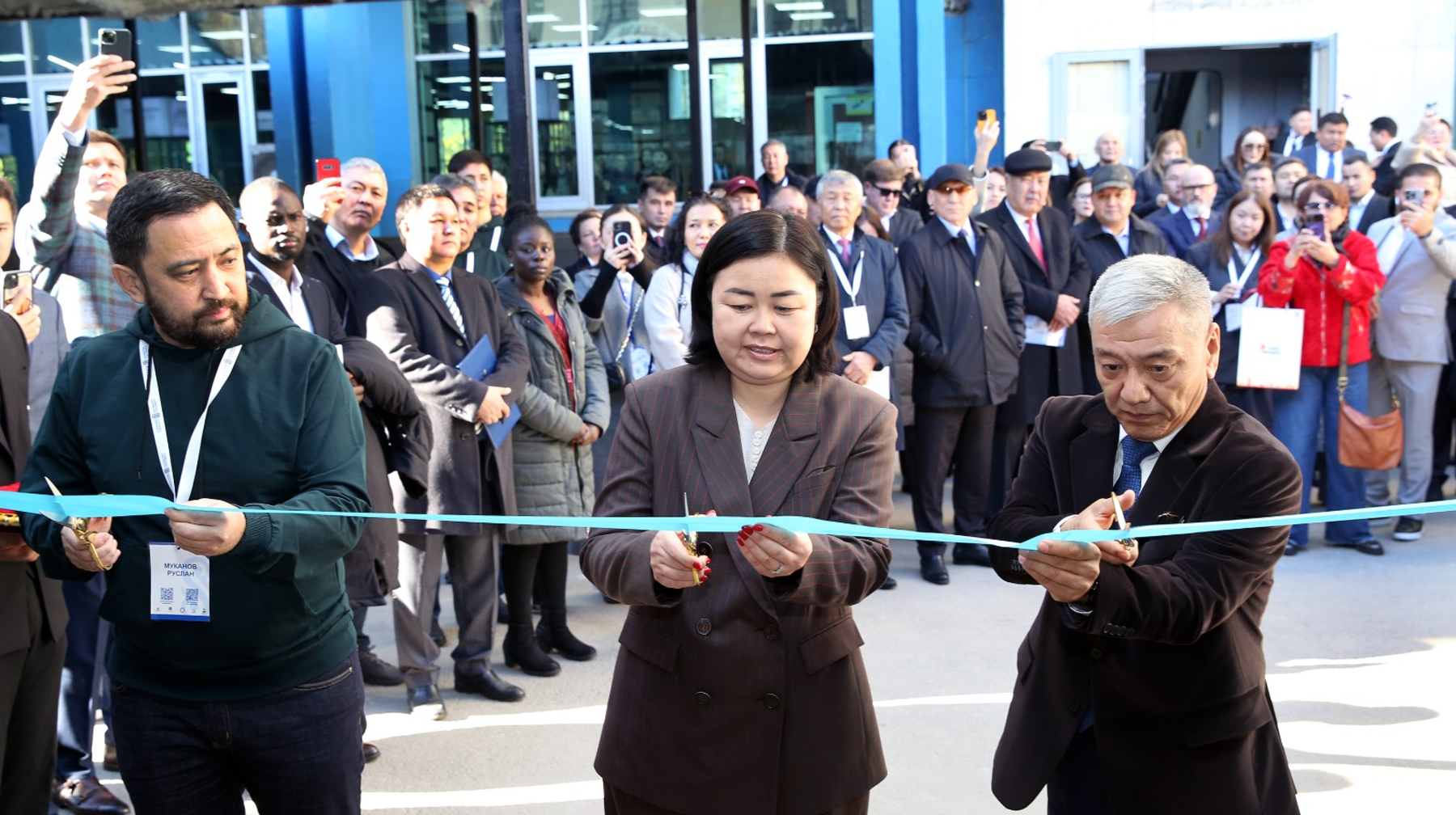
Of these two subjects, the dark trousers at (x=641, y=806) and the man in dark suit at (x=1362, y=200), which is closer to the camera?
the dark trousers at (x=641, y=806)

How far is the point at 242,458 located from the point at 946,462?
507 cm

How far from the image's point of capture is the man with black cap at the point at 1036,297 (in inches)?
287

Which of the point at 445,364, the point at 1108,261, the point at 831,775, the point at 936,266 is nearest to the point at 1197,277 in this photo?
the point at 831,775

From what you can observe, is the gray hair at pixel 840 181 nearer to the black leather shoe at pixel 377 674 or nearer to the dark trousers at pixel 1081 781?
the black leather shoe at pixel 377 674

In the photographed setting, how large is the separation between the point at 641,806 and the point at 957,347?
4.77 m

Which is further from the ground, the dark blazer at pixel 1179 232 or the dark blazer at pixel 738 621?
the dark blazer at pixel 1179 232

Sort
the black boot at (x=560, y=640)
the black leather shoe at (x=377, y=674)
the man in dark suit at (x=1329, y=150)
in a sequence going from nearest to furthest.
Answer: the black leather shoe at (x=377, y=674) < the black boot at (x=560, y=640) < the man in dark suit at (x=1329, y=150)

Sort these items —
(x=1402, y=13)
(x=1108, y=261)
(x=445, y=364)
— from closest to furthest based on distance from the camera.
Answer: (x=445, y=364) < (x=1108, y=261) < (x=1402, y=13)

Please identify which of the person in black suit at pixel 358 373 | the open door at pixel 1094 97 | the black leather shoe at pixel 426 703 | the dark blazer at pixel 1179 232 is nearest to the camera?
the person in black suit at pixel 358 373

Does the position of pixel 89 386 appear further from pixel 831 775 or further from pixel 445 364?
pixel 445 364

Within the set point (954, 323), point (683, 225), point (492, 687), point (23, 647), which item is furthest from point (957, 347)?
point (23, 647)

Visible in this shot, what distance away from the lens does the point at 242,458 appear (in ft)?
8.19

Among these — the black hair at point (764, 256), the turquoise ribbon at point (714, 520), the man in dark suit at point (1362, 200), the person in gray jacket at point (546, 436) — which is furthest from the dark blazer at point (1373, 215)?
the black hair at point (764, 256)

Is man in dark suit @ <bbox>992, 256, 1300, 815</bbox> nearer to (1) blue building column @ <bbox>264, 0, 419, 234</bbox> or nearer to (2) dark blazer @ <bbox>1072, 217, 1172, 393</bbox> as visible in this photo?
(2) dark blazer @ <bbox>1072, 217, 1172, 393</bbox>
